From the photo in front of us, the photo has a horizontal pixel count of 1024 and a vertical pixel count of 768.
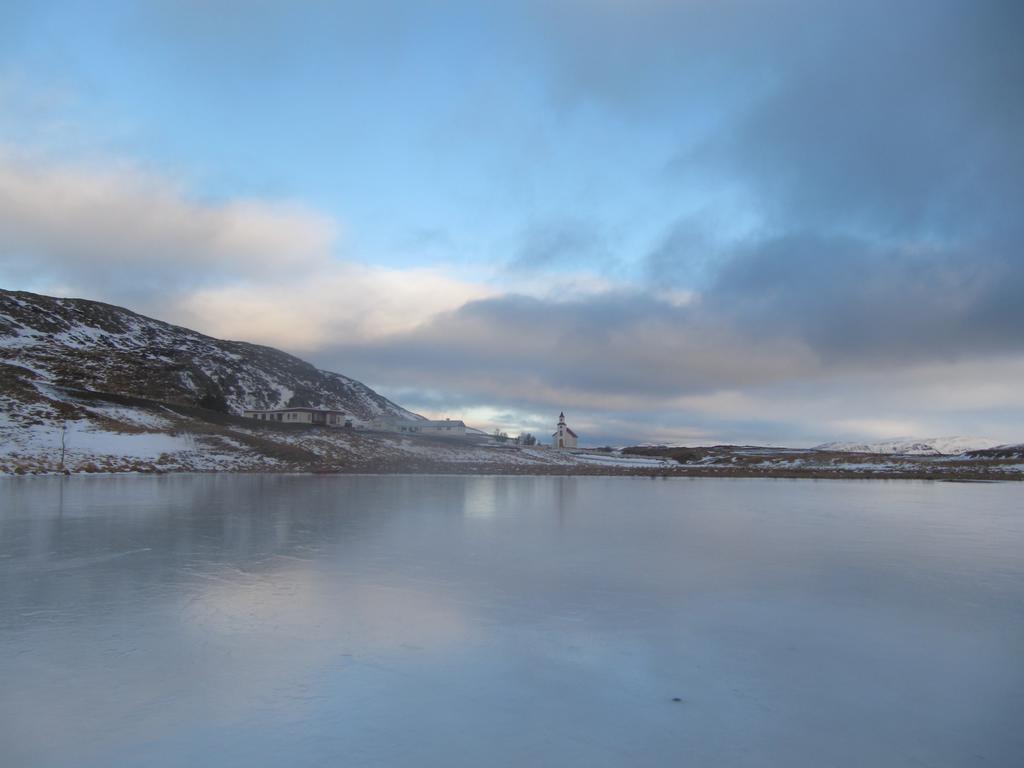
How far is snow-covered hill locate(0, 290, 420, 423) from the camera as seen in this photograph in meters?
56.2

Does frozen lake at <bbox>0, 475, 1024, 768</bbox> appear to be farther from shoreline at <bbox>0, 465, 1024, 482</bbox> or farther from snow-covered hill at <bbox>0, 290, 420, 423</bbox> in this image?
snow-covered hill at <bbox>0, 290, 420, 423</bbox>

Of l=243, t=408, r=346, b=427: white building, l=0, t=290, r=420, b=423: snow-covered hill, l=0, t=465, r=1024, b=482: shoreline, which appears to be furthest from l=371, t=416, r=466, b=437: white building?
l=0, t=465, r=1024, b=482: shoreline

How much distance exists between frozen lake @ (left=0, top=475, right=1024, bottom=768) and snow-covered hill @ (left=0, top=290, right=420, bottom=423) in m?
35.1

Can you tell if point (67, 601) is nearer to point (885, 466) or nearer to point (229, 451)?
point (229, 451)

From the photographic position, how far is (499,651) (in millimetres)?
4980

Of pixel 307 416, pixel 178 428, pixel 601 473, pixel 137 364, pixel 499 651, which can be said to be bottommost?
pixel 601 473

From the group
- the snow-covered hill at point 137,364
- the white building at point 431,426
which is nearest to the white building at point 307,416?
the snow-covered hill at point 137,364

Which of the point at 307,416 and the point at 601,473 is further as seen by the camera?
the point at 307,416

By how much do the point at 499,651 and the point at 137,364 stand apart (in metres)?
81.6

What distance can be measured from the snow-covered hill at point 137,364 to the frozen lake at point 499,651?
1381 inches

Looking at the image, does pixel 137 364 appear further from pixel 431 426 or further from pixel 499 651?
pixel 499 651

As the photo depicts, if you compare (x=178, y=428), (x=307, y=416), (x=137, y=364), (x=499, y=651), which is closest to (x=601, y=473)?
(x=178, y=428)

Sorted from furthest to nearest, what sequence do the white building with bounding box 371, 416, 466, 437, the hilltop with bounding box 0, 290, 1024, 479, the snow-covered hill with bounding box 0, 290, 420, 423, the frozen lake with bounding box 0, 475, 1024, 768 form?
1. the white building with bounding box 371, 416, 466, 437
2. the snow-covered hill with bounding box 0, 290, 420, 423
3. the hilltop with bounding box 0, 290, 1024, 479
4. the frozen lake with bounding box 0, 475, 1024, 768

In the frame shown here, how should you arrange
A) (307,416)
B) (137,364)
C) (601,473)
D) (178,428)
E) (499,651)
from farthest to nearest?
1. (137,364)
2. (307,416)
3. (601,473)
4. (178,428)
5. (499,651)
